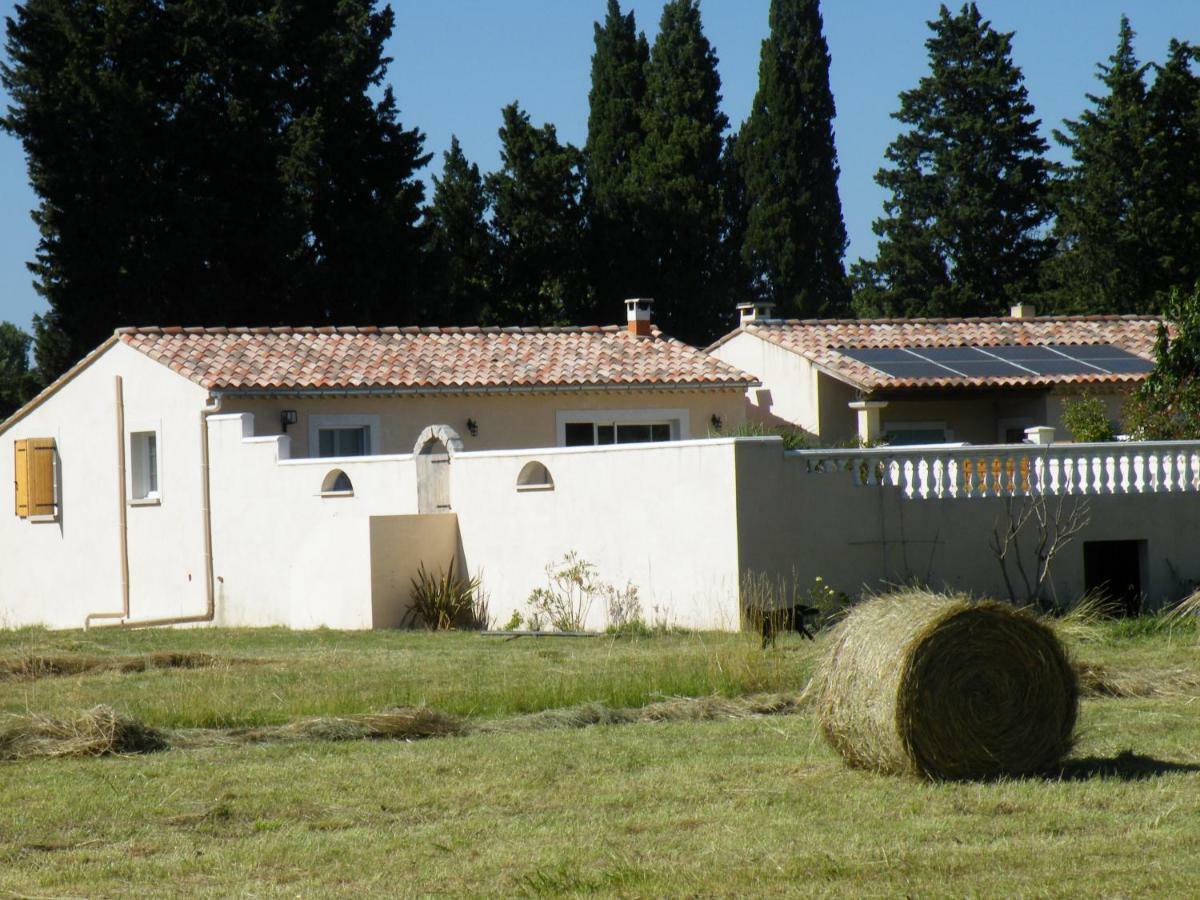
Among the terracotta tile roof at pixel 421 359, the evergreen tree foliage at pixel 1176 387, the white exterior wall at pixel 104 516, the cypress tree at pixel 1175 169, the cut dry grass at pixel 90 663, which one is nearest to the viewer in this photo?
the cut dry grass at pixel 90 663

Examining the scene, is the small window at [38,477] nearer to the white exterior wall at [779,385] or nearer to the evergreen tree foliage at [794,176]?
the white exterior wall at [779,385]

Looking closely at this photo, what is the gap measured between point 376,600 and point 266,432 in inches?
200

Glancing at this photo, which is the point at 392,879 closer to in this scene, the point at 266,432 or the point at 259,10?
the point at 266,432

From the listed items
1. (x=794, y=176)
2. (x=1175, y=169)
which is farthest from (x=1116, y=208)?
(x=794, y=176)

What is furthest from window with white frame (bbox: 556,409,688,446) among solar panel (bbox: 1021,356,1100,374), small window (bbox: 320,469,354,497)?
solar panel (bbox: 1021,356,1100,374)

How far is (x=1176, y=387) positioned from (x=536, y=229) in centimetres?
2738

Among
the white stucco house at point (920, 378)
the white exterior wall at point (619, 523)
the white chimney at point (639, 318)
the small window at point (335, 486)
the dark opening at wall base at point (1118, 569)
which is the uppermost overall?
the white chimney at point (639, 318)

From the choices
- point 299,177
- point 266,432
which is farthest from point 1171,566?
point 299,177

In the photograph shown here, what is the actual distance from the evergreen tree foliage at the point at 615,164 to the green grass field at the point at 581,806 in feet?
117

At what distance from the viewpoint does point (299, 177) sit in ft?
129

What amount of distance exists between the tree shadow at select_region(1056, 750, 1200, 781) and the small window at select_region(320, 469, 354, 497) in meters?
13.9

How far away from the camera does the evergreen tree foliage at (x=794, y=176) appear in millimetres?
50844

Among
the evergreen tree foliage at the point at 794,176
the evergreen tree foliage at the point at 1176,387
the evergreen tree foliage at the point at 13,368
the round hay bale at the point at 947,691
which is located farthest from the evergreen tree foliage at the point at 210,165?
the round hay bale at the point at 947,691

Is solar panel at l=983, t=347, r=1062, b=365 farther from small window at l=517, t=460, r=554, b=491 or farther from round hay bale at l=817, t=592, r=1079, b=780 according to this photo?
round hay bale at l=817, t=592, r=1079, b=780
